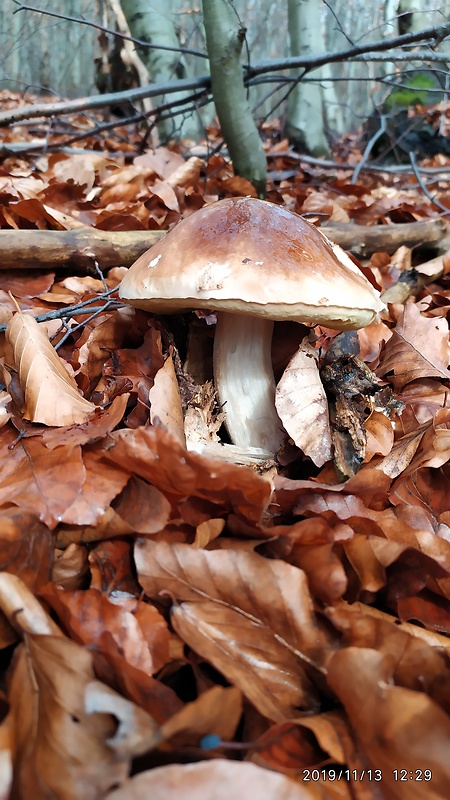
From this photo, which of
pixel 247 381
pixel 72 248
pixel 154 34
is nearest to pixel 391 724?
pixel 247 381

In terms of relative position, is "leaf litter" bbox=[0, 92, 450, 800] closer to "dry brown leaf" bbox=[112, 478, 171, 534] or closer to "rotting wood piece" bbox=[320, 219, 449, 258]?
"dry brown leaf" bbox=[112, 478, 171, 534]

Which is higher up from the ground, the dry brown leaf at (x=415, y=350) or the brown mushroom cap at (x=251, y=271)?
the brown mushroom cap at (x=251, y=271)

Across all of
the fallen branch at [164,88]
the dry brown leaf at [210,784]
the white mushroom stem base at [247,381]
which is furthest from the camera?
the fallen branch at [164,88]

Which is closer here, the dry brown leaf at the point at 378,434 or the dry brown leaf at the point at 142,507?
the dry brown leaf at the point at 142,507

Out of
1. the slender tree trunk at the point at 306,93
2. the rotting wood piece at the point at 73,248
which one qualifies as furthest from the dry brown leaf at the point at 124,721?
the slender tree trunk at the point at 306,93

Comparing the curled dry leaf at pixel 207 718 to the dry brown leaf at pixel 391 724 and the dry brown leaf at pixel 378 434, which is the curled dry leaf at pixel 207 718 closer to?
the dry brown leaf at pixel 391 724

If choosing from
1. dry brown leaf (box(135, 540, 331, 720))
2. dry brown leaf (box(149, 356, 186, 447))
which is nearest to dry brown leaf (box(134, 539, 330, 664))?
dry brown leaf (box(135, 540, 331, 720))

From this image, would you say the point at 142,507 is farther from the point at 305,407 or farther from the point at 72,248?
the point at 72,248

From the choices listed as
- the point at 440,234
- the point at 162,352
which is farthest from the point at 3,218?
the point at 440,234
